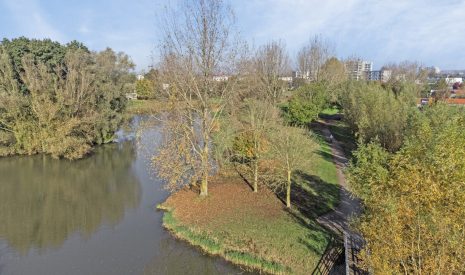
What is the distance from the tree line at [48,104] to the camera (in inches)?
1603

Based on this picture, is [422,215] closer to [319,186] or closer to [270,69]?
[319,186]

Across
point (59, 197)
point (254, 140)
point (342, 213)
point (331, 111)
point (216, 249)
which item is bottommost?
point (216, 249)

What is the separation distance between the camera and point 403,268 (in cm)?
1130

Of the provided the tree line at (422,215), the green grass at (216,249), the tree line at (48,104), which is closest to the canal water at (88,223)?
the green grass at (216,249)

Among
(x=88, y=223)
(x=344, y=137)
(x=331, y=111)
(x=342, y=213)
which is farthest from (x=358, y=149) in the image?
(x=331, y=111)

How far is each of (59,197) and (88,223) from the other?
6.41 meters

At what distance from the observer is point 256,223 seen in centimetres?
2161

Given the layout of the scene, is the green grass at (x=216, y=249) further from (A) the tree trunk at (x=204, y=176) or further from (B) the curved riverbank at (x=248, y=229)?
(A) the tree trunk at (x=204, y=176)

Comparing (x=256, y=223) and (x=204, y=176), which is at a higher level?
(x=204, y=176)

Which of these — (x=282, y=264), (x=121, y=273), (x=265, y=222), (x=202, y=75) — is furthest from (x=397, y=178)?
(x=202, y=75)

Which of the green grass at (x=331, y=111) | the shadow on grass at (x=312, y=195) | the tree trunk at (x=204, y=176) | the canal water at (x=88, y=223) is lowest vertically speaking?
the canal water at (x=88, y=223)

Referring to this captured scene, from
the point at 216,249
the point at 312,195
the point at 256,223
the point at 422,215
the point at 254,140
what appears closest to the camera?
the point at 422,215

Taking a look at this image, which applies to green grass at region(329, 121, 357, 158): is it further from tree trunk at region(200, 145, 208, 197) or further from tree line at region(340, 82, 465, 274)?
tree line at region(340, 82, 465, 274)


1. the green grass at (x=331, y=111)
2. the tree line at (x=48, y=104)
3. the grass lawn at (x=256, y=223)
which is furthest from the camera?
the green grass at (x=331, y=111)
